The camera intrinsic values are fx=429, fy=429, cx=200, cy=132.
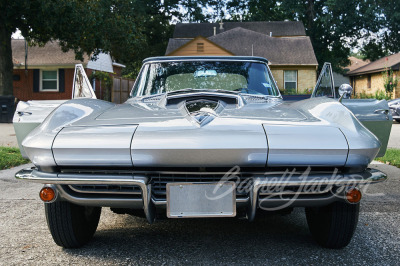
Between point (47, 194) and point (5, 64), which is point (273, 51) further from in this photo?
point (47, 194)

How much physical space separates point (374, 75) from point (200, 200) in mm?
39055

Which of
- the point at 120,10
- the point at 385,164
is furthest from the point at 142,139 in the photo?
the point at 120,10

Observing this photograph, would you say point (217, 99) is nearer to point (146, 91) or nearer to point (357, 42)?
point (146, 91)

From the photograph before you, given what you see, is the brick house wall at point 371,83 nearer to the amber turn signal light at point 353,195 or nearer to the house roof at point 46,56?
the house roof at point 46,56

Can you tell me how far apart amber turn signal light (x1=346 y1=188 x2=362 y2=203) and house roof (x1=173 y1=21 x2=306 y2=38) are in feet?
125

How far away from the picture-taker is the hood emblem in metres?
2.56

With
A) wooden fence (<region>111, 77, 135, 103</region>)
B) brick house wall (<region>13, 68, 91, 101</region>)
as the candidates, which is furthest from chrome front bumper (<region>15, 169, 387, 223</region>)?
brick house wall (<region>13, 68, 91, 101</region>)

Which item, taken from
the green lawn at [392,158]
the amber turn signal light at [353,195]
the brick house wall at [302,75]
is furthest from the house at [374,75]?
the amber turn signal light at [353,195]

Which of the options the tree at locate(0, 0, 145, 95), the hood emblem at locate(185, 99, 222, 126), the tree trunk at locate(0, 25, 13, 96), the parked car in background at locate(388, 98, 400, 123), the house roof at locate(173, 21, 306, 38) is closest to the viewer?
the hood emblem at locate(185, 99, 222, 126)

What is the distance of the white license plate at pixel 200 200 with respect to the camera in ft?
7.86

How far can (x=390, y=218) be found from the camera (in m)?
3.67

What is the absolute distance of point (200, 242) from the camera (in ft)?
9.93

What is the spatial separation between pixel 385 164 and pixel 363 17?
1330 inches

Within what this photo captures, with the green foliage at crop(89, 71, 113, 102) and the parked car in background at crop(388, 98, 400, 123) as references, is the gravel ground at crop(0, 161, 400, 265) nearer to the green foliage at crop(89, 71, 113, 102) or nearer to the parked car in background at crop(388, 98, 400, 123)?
the parked car in background at crop(388, 98, 400, 123)
